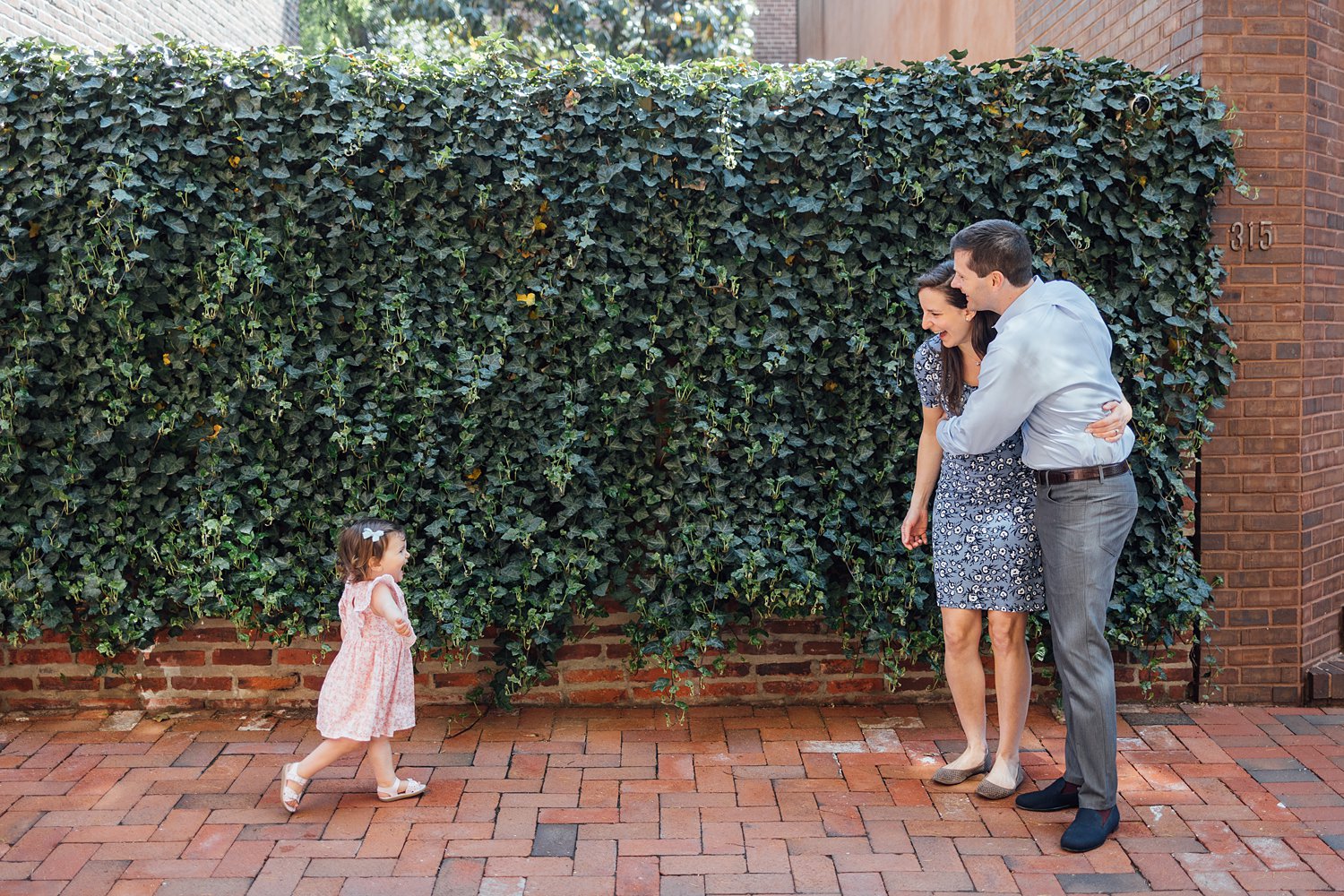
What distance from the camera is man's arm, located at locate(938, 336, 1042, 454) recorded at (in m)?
3.18

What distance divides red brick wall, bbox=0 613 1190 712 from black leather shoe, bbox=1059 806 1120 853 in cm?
119

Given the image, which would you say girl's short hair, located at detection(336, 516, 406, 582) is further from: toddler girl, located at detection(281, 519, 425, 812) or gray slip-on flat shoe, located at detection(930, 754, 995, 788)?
gray slip-on flat shoe, located at detection(930, 754, 995, 788)

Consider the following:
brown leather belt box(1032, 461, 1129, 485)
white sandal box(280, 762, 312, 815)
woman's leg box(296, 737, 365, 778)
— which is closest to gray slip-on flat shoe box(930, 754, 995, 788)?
brown leather belt box(1032, 461, 1129, 485)

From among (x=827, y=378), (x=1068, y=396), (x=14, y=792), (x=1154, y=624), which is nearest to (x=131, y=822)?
(x=14, y=792)

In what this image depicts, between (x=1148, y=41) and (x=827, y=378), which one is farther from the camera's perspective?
(x=1148, y=41)

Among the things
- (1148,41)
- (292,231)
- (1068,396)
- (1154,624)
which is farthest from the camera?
(1148,41)

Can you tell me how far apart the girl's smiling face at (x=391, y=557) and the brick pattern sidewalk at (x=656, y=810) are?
2.54 feet

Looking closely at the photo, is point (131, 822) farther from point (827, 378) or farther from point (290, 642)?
point (827, 378)

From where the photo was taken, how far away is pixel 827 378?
4199 millimetres

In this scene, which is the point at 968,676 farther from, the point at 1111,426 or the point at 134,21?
the point at 134,21

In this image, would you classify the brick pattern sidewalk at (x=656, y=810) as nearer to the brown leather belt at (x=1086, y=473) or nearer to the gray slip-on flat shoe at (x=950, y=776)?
the gray slip-on flat shoe at (x=950, y=776)

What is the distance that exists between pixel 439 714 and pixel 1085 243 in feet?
10.2

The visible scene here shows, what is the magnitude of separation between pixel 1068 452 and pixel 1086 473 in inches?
3.3

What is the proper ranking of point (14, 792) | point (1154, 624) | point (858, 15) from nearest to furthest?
point (14, 792) → point (1154, 624) → point (858, 15)
